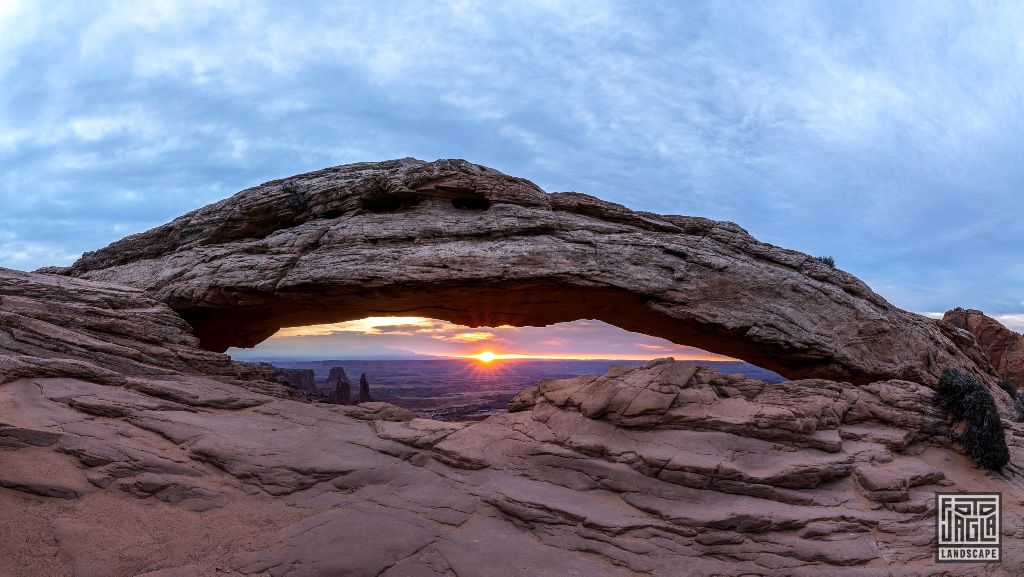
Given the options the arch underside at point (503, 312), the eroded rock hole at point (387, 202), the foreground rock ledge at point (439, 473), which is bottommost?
the foreground rock ledge at point (439, 473)

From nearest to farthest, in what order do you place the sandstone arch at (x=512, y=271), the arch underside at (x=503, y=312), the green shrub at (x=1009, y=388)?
the sandstone arch at (x=512, y=271) < the arch underside at (x=503, y=312) < the green shrub at (x=1009, y=388)

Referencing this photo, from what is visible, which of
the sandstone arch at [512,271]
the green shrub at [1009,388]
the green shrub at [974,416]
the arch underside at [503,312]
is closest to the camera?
the green shrub at [974,416]

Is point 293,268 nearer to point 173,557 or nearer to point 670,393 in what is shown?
point 173,557

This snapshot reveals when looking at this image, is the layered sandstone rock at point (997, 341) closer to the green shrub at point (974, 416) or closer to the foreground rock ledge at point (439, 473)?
the green shrub at point (974, 416)

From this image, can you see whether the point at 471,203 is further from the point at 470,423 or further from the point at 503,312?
the point at 470,423

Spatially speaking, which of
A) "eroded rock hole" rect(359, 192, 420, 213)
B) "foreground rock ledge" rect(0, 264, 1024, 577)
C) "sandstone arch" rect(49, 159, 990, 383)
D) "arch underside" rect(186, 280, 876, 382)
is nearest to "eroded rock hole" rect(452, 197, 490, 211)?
"sandstone arch" rect(49, 159, 990, 383)

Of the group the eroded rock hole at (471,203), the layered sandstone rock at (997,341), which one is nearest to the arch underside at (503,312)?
the eroded rock hole at (471,203)

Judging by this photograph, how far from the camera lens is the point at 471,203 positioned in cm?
2150

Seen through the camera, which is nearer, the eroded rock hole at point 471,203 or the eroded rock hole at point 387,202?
the eroded rock hole at point 387,202

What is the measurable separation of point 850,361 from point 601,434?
11.7 metres

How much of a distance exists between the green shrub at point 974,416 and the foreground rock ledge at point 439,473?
1.94 feet

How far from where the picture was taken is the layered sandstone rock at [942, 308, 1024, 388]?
34344 mm

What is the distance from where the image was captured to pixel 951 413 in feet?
52.7

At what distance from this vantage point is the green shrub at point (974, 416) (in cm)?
1452
